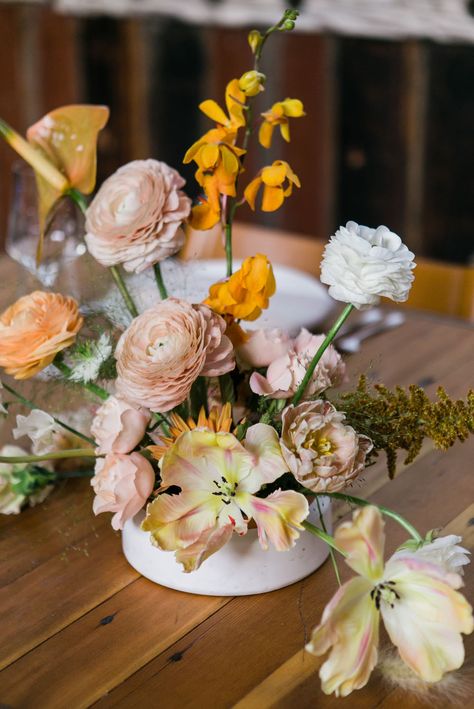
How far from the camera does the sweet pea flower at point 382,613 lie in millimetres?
693

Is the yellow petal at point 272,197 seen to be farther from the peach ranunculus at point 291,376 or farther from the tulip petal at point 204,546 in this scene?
the tulip petal at point 204,546

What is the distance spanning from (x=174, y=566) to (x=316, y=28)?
243 centimetres

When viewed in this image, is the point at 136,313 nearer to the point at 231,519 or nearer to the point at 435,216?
the point at 231,519

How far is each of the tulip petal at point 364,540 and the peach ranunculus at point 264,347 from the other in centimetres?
22

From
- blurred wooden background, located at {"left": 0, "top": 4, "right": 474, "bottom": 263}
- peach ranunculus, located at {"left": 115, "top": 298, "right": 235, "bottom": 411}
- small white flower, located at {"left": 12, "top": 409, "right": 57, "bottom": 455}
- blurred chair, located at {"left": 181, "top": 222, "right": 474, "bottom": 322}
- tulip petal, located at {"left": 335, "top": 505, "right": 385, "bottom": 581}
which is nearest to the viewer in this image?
tulip petal, located at {"left": 335, "top": 505, "right": 385, "bottom": 581}

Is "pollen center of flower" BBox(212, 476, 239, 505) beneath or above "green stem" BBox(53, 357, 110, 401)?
beneath

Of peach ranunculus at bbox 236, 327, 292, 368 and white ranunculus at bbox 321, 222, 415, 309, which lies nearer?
white ranunculus at bbox 321, 222, 415, 309

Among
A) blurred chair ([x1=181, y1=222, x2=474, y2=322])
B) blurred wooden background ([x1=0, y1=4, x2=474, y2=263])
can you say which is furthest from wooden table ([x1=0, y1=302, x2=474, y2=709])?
blurred wooden background ([x1=0, y1=4, x2=474, y2=263])

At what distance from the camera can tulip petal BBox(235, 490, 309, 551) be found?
0.76 meters

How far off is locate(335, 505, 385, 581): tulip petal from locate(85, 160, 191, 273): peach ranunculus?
12.5 inches

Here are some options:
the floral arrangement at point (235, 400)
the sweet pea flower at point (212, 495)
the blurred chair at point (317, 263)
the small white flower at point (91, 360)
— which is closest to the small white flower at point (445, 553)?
the floral arrangement at point (235, 400)

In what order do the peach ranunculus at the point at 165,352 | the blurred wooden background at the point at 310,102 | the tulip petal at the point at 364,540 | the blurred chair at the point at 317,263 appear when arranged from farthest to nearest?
the blurred wooden background at the point at 310,102 → the blurred chair at the point at 317,263 → the peach ranunculus at the point at 165,352 → the tulip petal at the point at 364,540

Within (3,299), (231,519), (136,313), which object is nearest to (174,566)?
(231,519)

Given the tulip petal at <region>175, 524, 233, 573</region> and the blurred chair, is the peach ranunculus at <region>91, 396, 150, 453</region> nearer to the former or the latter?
the tulip petal at <region>175, 524, 233, 573</region>
